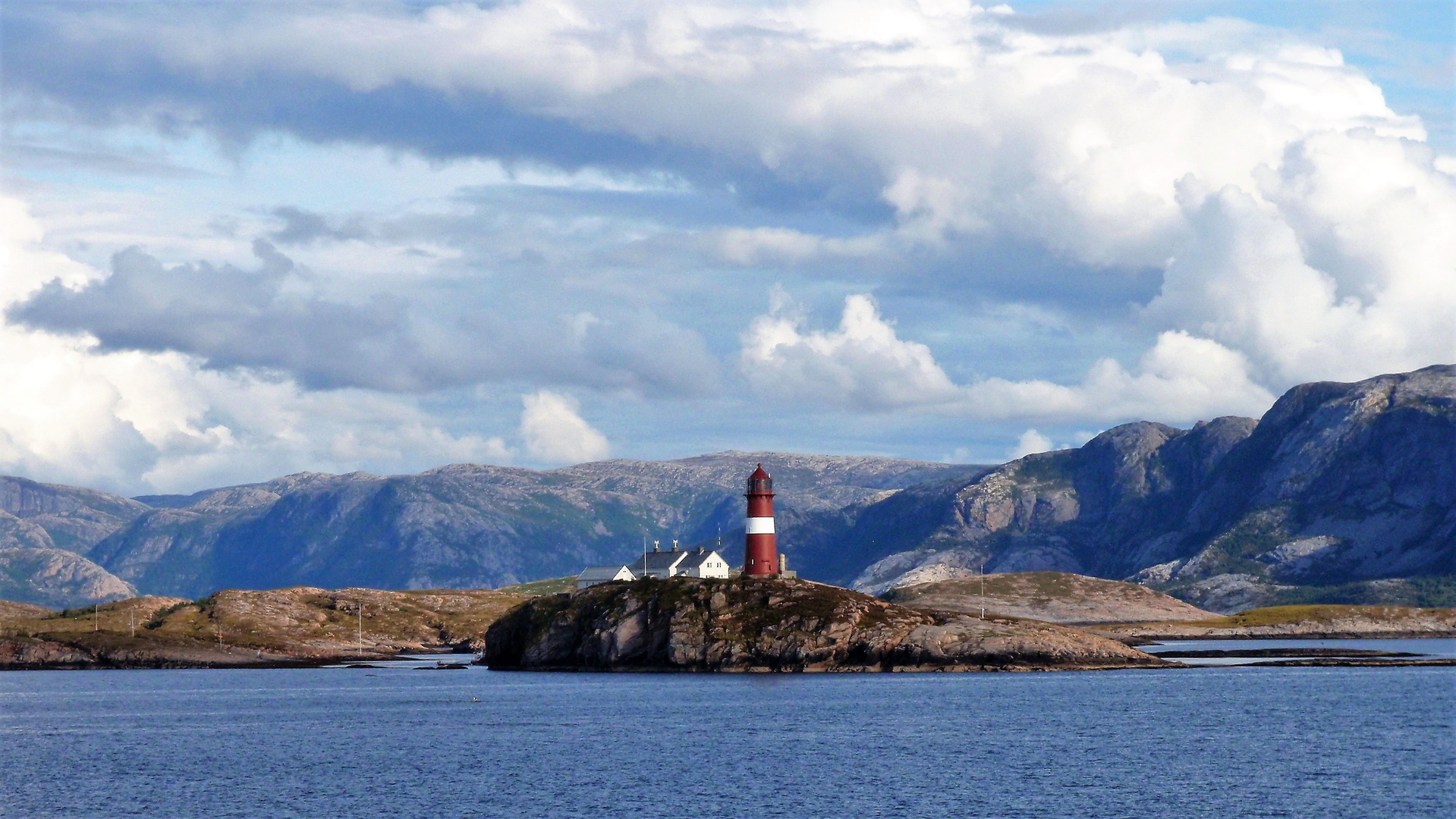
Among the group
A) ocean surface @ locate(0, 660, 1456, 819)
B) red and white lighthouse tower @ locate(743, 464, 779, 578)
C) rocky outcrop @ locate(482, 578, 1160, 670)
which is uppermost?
red and white lighthouse tower @ locate(743, 464, 779, 578)

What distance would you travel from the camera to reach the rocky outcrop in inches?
6860

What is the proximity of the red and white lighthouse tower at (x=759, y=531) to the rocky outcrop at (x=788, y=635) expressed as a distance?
476 cm

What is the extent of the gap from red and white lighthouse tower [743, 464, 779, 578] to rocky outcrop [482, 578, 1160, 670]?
4.76 metres

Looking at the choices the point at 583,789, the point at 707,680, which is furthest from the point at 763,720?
the point at 707,680

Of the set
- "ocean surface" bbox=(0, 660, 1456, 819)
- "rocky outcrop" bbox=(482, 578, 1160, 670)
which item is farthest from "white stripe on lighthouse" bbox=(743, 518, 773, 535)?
"ocean surface" bbox=(0, 660, 1456, 819)

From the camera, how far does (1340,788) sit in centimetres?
8900

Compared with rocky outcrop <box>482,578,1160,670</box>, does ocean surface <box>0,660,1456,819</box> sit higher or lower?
lower

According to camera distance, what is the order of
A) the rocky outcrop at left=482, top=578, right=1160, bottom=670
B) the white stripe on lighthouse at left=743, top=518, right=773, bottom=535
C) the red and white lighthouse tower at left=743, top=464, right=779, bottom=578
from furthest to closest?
the white stripe on lighthouse at left=743, top=518, right=773, bottom=535 < the red and white lighthouse tower at left=743, top=464, right=779, bottom=578 < the rocky outcrop at left=482, top=578, right=1160, bottom=670

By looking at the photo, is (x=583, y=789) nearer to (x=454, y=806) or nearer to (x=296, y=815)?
(x=454, y=806)

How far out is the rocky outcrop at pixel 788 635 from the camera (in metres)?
174

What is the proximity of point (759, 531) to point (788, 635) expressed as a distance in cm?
2033

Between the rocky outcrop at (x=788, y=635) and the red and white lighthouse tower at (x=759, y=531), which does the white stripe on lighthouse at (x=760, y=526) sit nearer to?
the red and white lighthouse tower at (x=759, y=531)

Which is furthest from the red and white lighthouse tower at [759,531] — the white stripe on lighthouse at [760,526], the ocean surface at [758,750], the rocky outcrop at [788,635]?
the ocean surface at [758,750]

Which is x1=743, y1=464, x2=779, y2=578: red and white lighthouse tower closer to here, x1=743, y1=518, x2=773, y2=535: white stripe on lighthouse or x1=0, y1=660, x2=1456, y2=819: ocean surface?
x1=743, y1=518, x2=773, y2=535: white stripe on lighthouse
